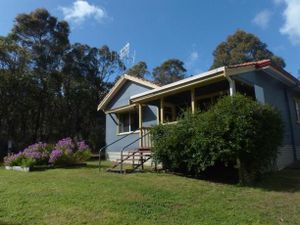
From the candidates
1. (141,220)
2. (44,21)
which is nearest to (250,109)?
(141,220)

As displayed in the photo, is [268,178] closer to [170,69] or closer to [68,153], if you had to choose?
[68,153]

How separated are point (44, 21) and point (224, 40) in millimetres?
20958

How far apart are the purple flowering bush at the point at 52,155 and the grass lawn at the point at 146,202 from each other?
12.3 feet

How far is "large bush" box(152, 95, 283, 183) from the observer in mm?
7820

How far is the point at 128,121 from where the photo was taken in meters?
17.6

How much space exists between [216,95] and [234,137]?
512 centimetres

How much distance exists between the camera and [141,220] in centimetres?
518

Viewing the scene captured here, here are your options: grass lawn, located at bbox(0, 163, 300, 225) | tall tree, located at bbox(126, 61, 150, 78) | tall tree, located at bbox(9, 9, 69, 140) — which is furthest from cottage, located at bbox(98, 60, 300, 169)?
tall tree, located at bbox(126, 61, 150, 78)

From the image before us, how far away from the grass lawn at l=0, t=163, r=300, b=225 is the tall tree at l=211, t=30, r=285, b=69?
27.7 meters

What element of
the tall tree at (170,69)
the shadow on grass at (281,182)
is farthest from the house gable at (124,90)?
the tall tree at (170,69)

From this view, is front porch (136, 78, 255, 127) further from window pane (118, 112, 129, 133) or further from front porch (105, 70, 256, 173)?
window pane (118, 112, 129, 133)

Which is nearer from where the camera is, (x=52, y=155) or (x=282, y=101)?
(x=52, y=155)

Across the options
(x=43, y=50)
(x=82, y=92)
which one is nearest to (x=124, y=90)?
(x=82, y=92)

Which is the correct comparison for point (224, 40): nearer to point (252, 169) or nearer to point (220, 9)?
point (220, 9)
